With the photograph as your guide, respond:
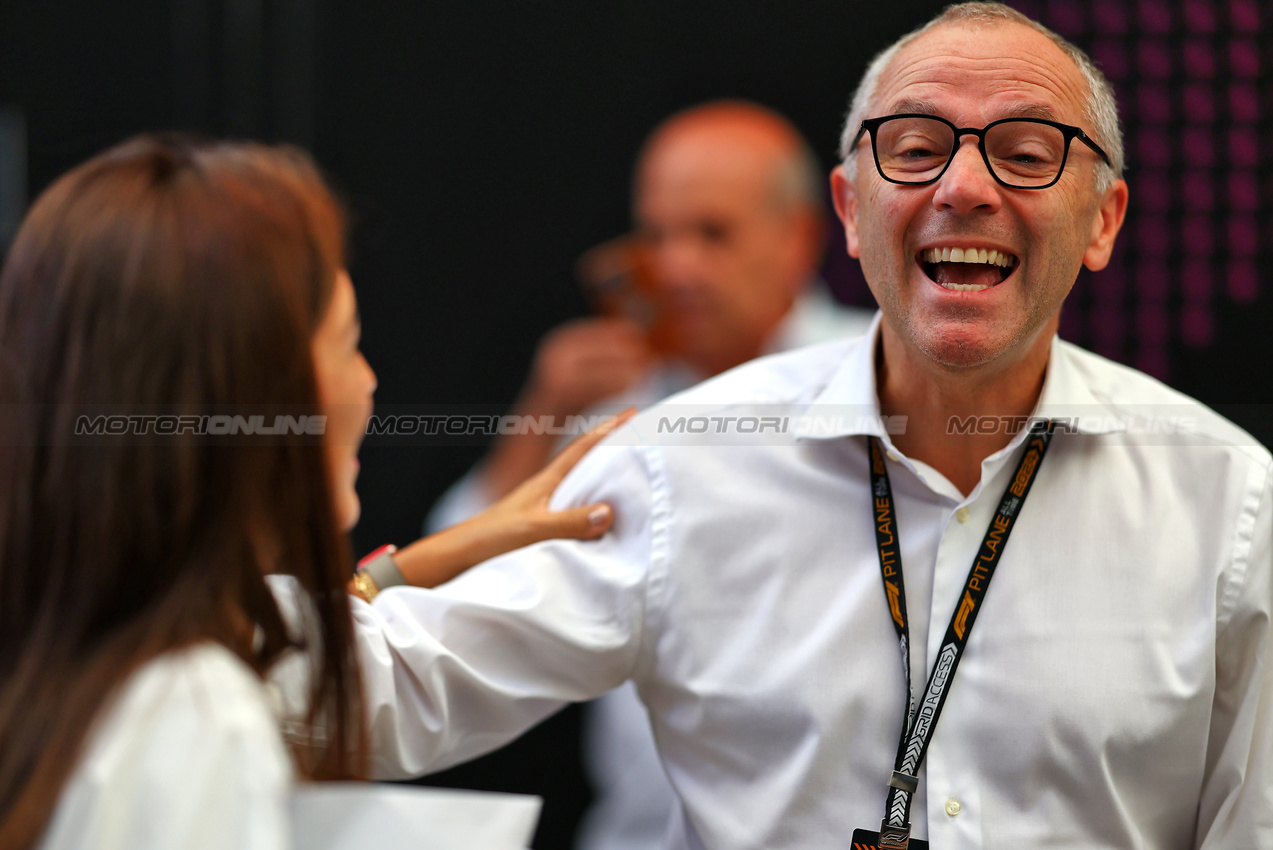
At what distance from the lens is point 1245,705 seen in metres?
1.24

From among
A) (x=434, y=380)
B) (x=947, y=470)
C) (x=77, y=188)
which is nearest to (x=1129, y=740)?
(x=947, y=470)

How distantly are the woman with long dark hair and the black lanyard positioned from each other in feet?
1.97

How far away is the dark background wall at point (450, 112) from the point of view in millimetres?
2514

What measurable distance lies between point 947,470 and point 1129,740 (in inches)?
14.2

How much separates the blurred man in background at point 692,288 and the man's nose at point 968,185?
1.31m

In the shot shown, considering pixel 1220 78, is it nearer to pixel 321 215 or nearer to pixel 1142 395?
pixel 1142 395

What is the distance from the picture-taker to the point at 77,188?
2.94 feet

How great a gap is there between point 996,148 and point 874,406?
33 centimetres

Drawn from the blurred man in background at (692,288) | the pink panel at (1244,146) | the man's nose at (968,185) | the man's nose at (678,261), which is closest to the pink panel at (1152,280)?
the pink panel at (1244,146)

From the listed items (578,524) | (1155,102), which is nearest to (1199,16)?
(1155,102)

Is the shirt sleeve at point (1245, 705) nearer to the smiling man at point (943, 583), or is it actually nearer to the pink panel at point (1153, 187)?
the smiling man at point (943, 583)

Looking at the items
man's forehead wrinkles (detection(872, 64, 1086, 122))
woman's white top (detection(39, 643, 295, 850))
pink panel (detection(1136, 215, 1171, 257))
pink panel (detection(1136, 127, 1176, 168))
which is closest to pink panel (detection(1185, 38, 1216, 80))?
pink panel (detection(1136, 127, 1176, 168))

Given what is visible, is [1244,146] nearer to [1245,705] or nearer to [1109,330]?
[1109,330]

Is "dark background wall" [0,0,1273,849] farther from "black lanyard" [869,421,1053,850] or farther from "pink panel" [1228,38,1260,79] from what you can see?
"black lanyard" [869,421,1053,850]
